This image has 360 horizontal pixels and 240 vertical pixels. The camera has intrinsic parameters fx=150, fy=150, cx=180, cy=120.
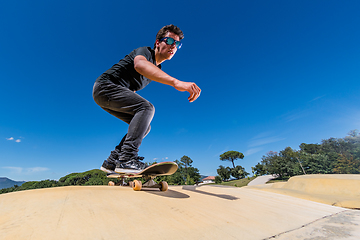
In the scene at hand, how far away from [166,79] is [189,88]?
0.33 meters

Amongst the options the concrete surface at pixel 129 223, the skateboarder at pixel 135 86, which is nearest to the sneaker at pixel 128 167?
the skateboarder at pixel 135 86

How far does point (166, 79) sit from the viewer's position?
6.41 ft

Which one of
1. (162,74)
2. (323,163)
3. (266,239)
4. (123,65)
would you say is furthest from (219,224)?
(323,163)

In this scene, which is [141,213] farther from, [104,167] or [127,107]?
[104,167]

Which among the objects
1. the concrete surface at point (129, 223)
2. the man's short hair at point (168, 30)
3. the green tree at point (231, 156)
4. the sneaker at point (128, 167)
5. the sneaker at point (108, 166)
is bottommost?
the concrete surface at point (129, 223)

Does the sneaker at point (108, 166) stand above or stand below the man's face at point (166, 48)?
below

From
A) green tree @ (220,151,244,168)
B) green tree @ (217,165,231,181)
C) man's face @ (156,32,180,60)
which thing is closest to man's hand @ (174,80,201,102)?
man's face @ (156,32,180,60)

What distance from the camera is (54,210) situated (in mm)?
1292

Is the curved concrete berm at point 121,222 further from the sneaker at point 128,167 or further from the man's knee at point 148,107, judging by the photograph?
the man's knee at point 148,107

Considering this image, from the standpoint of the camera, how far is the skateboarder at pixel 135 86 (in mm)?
2019

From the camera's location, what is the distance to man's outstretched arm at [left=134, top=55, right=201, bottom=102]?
Result: 1.88 m

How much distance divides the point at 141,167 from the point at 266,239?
1.77m

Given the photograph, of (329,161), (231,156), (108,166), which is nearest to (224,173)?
(231,156)

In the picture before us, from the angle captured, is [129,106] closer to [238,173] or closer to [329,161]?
[329,161]
